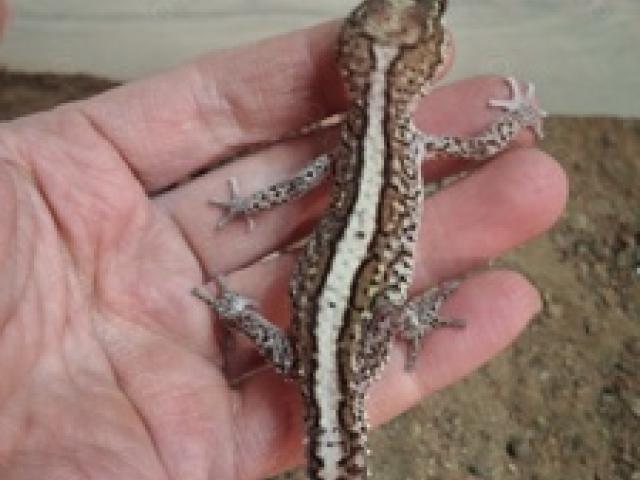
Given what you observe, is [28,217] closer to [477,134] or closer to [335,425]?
[335,425]

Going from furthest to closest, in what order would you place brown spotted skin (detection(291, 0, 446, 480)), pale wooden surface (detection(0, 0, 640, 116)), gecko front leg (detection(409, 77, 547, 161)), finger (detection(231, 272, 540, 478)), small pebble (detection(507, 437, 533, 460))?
pale wooden surface (detection(0, 0, 640, 116)) < small pebble (detection(507, 437, 533, 460)) < gecko front leg (detection(409, 77, 547, 161)) < finger (detection(231, 272, 540, 478)) < brown spotted skin (detection(291, 0, 446, 480))

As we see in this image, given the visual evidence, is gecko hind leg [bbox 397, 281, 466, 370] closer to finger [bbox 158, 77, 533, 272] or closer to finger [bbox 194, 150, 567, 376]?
finger [bbox 194, 150, 567, 376]

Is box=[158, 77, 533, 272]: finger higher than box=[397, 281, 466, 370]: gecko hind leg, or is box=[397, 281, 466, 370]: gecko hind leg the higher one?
box=[158, 77, 533, 272]: finger

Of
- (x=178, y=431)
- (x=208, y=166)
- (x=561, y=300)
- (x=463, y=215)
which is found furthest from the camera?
(x=561, y=300)

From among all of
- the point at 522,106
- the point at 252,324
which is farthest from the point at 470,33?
the point at 252,324

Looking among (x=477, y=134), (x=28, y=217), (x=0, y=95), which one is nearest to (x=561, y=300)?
(x=477, y=134)

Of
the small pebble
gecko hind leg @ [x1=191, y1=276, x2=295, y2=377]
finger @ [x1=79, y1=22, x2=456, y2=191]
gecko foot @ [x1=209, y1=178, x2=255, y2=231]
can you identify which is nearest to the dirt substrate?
the small pebble

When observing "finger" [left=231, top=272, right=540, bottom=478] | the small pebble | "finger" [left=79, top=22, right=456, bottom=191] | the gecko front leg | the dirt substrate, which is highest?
"finger" [left=79, top=22, right=456, bottom=191]

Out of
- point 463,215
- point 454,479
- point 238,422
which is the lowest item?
point 454,479

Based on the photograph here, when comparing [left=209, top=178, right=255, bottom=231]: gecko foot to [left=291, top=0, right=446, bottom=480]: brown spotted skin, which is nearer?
[left=291, top=0, right=446, bottom=480]: brown spotted skin
